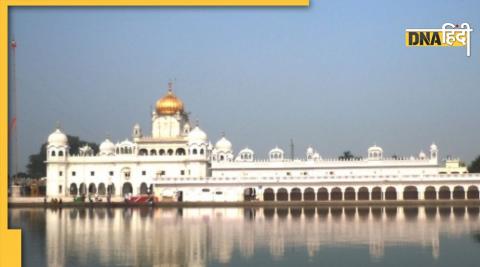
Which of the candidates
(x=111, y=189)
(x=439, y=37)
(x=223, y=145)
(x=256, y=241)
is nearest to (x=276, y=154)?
(x=223, y=145)

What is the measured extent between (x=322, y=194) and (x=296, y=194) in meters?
1.44

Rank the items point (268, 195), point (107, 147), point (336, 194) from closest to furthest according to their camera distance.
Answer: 1. point (336, 194)
2. point (268, 195)
3. point (107, 147)

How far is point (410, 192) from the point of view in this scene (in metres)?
39.0

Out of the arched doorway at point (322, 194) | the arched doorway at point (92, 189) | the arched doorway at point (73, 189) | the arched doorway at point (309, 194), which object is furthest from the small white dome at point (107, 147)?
the arched doorway at point (322, 194)

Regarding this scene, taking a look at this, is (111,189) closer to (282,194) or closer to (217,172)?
(217,172)

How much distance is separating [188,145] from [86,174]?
6.58 m

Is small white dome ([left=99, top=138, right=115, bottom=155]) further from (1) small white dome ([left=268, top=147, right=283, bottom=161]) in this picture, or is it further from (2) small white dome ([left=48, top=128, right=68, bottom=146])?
(1) small white dome ([left=268, top=147, right=283, bottom=161])

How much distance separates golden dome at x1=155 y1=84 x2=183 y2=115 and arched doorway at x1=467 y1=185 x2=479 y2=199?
18.3 meters

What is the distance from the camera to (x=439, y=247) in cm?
1680

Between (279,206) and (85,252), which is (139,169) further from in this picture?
(85,252)

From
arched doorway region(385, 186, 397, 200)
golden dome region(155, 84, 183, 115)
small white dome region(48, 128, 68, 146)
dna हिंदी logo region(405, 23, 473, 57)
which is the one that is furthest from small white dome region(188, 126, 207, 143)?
dna हिंदी logo region(405, 23, 473, 57)

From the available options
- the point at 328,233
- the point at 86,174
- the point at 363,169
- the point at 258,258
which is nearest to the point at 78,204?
the point at 86,174

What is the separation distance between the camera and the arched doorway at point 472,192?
3850 cm

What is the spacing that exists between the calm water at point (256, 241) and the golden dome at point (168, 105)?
1847 centimetres
